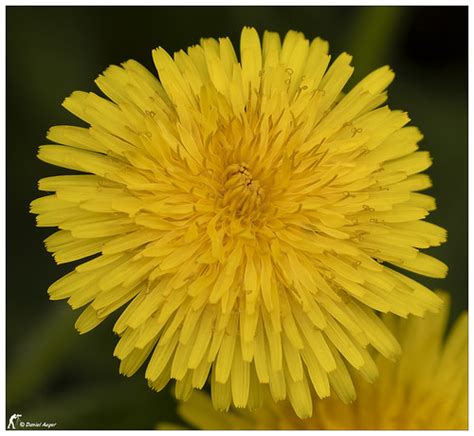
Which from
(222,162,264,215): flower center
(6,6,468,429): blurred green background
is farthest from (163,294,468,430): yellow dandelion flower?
(222,162,264,215): flower center

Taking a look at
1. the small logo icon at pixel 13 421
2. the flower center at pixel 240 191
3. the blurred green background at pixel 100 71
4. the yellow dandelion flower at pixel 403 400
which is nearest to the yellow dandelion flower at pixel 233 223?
the flower center at pixel 240 191

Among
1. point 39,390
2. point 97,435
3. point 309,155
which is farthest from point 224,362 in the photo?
point 39,390

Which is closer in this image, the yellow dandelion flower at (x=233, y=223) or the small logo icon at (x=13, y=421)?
the yellow dandelion flower at (x=233, y=223)

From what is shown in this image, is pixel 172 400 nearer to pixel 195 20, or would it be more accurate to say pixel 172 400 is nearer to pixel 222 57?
pixel 222 57

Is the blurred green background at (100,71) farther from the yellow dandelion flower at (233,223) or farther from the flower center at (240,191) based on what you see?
the flower center at (240,191)

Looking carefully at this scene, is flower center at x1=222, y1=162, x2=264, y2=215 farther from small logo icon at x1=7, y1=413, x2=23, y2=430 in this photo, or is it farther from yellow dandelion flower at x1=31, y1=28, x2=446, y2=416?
small logo icon at x1=7, y1=413, x2=23, y2=430

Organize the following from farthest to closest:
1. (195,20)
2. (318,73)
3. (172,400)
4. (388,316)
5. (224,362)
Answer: (195,20), (172,400), (388,316), (318,73), (224,362)
